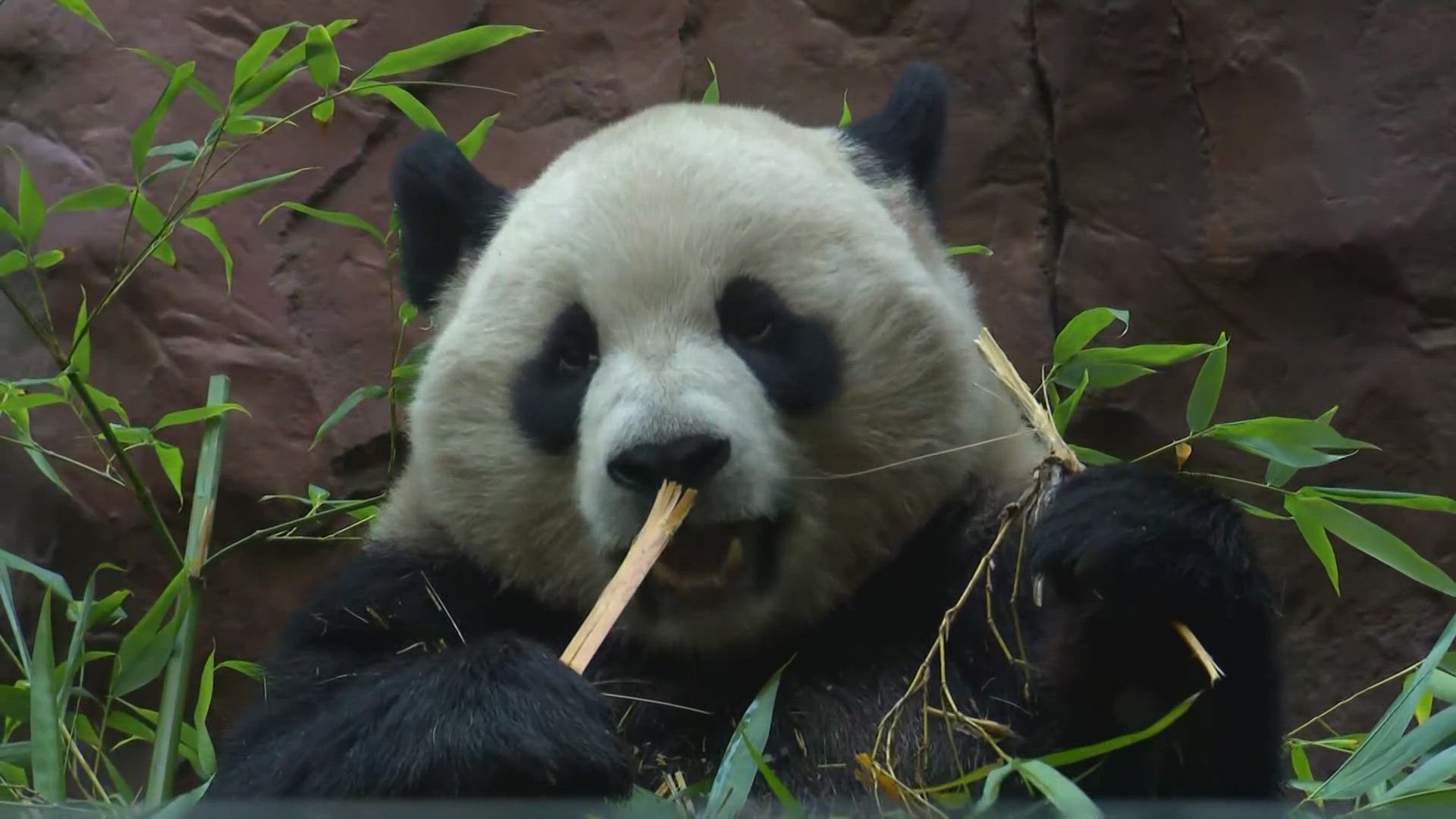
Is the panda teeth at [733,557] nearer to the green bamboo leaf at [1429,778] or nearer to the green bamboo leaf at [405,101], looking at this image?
the green bamboo leaf at [1429,778]

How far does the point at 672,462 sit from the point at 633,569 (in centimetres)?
20

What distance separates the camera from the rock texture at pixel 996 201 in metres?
4.69

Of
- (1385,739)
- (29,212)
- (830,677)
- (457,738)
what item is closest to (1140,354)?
(830,677)

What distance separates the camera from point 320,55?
139 inches

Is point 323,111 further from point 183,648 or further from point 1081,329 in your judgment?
point 1081,329

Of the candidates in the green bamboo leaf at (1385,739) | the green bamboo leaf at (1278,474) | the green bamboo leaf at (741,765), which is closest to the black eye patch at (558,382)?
the green bamboo leaf at (741,765)

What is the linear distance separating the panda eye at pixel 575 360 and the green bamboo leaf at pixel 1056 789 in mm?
1156

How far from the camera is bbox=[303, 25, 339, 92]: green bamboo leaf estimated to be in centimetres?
347

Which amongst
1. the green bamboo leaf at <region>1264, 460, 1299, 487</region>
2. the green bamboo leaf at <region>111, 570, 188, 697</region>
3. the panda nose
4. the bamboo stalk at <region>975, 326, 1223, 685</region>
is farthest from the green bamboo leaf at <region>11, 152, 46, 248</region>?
the green bamboo leaf at <region>1264, 460, 1299, 487</region>

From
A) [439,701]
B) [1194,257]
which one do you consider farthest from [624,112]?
[439,701]

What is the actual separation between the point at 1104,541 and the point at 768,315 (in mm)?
840

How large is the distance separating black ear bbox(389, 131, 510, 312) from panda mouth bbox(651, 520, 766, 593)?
101cm

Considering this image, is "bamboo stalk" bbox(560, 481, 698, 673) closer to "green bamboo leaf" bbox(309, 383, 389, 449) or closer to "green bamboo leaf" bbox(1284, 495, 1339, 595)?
"green bamboo leaf" bbox(1284, 495, 1339, 595)

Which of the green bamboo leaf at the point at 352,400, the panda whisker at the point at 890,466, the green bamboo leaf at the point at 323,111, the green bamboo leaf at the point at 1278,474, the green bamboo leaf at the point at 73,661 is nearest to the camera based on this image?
the panda whisker at the point at 890,466
